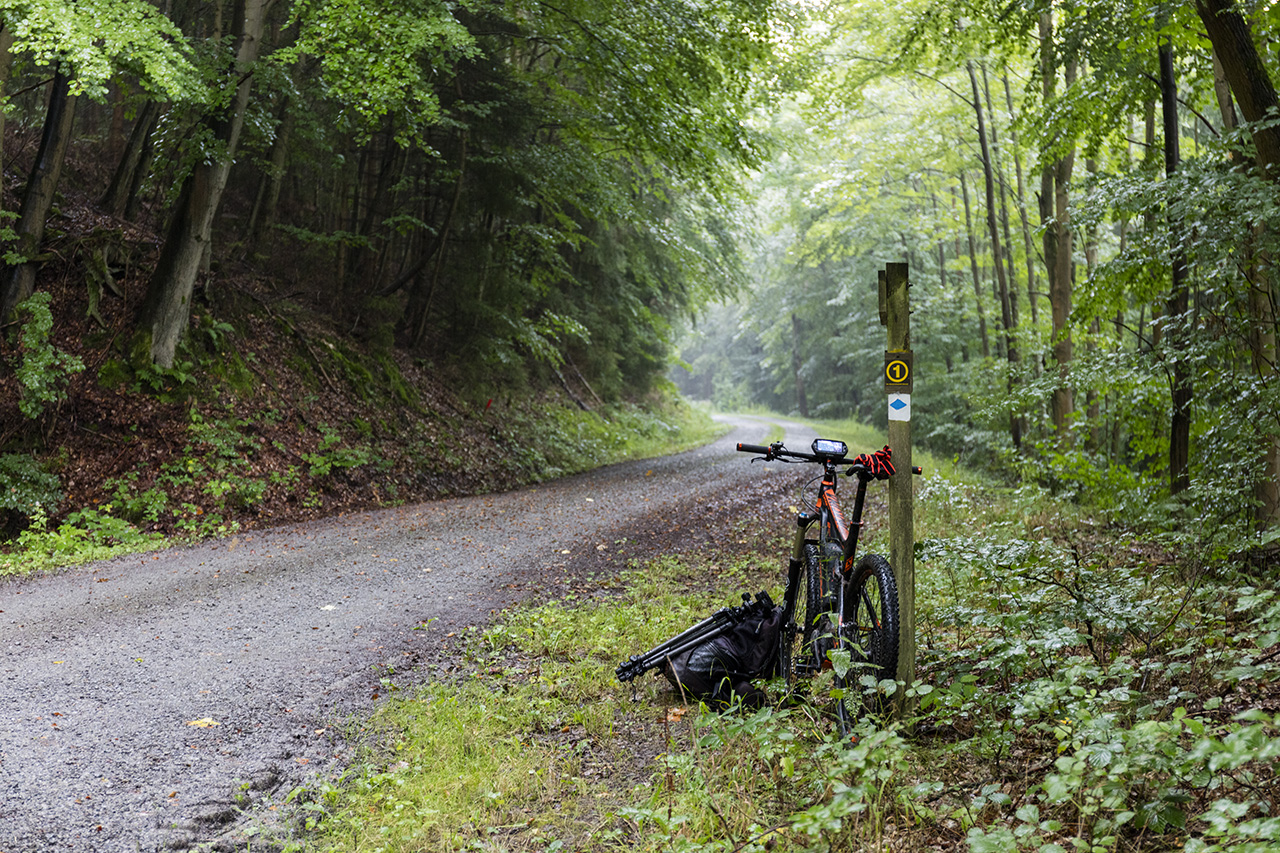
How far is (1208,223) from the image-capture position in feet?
18.6

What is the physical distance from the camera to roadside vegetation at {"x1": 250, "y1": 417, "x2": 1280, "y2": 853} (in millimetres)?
2453

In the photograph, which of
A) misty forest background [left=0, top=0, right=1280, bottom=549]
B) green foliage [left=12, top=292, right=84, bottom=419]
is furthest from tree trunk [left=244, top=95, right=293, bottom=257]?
green foliage [left=12, top=292, right=84, bottom=419]

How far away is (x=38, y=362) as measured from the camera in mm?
8805

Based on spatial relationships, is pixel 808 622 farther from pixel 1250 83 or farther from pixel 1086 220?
pixel 1086 220

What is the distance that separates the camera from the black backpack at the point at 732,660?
424 cm

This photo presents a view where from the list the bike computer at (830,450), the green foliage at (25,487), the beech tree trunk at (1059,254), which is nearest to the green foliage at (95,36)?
the green foliage at (25,487)

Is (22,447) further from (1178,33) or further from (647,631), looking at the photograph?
(1178,33)

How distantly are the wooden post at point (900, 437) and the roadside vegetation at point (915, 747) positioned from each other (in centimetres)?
44

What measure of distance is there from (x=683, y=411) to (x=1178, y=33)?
2219 centimetres

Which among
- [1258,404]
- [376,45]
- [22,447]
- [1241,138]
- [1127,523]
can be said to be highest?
[376,45]

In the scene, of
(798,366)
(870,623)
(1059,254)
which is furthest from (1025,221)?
(798,366)

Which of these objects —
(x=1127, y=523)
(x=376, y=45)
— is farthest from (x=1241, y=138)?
(x=376, y=45)

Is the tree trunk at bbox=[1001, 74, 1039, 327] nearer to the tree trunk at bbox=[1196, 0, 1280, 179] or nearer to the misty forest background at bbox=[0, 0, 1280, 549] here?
the misty forest background at bbox=[0, 0, 1280, 549]

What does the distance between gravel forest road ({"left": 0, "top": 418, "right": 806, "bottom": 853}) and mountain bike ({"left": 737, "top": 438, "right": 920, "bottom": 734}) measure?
1.49 metres
